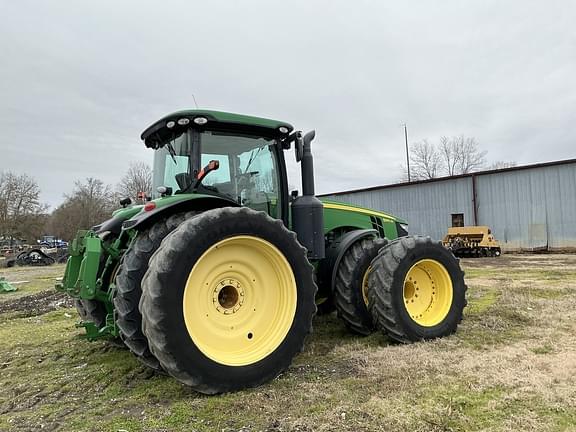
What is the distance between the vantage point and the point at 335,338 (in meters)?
5.44

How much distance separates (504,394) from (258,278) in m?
2.12

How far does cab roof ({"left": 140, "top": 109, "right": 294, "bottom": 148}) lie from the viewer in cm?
437

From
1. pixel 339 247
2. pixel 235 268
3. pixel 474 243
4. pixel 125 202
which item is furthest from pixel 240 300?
pixel 474 243

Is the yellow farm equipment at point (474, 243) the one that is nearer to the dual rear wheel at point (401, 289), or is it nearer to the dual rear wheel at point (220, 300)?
the dual rear wheel at point (401, 289)

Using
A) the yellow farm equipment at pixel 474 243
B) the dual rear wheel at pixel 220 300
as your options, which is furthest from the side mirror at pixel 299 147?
the yellow farm equipment at pixel 474 243

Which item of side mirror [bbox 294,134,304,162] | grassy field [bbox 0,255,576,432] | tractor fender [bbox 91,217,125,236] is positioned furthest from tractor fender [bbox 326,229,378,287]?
tractor fender [bbox 91,217,125,236]

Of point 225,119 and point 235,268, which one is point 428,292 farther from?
point 225,119

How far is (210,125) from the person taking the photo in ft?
14.8

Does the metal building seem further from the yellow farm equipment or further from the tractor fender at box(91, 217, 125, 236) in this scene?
the tractor fender at box(91, 217, 125, 236)

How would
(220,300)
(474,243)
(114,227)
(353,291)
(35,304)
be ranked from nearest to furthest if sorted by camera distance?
(220,300)
(114,227)
(353,291)
(35,304)
(474,243)

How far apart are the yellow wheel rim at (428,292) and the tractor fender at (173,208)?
236cm

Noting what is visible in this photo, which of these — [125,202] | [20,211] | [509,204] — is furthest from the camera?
[20,211]

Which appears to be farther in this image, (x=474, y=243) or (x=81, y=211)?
(x=81, y=211)

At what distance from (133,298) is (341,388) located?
179 centimetres
